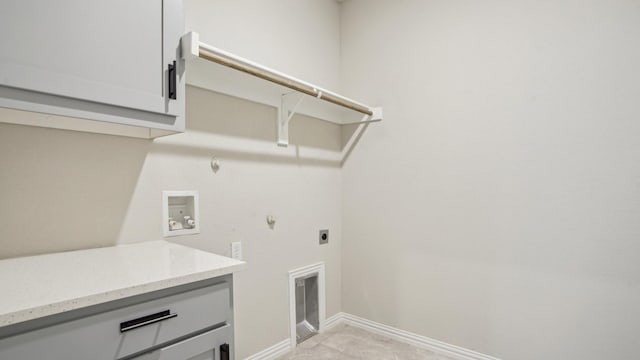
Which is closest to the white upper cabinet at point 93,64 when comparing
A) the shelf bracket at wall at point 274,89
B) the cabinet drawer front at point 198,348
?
the shelf bracket at wall at point 274,89

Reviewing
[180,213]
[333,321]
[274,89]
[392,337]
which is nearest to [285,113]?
[274,89]

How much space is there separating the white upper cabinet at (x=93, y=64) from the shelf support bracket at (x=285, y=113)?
0.88 m

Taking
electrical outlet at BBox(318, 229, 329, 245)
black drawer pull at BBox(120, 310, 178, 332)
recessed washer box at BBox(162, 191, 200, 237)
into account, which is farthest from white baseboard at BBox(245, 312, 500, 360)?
black drawer pull at BBox(120, 310, 178, 332)

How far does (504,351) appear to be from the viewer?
1905 mm

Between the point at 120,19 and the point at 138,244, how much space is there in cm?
90

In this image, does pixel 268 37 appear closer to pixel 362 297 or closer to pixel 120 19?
pixel 120 19

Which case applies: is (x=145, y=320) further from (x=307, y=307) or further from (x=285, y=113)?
(x=307, y=307)

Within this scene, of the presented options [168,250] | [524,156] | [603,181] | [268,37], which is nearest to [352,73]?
[268,37]

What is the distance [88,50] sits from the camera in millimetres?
992

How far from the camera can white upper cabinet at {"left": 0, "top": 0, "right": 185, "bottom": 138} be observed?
0.88m

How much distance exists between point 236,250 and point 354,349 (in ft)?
3.56

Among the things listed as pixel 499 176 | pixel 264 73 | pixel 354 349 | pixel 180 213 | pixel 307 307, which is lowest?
pixel 354 349

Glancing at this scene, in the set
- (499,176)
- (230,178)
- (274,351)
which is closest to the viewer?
(230,178)

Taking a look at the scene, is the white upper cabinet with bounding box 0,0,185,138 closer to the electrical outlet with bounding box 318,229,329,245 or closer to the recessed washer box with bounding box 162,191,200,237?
the recessed washer box with bounding box 162,191,200,237
